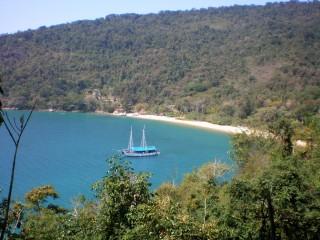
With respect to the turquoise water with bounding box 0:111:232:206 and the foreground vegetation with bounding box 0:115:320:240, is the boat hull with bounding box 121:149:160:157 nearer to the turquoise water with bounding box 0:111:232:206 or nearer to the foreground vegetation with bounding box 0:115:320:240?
the turquoise water with bounding box 0:111:232:206

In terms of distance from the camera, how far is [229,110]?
97188 millimetres

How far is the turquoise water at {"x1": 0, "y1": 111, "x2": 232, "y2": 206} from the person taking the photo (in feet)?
152

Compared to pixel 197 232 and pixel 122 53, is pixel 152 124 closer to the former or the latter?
pixel 122 53

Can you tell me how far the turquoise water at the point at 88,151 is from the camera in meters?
46.4

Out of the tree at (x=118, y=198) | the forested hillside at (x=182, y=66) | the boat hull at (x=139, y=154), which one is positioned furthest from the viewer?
the forested hillside at (x=182, y=66)

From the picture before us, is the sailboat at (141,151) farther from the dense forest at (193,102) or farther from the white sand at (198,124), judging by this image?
the white sand at (198,124)

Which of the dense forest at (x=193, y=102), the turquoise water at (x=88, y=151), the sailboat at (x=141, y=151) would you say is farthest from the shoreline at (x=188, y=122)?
the sailboat at (x=141, y=151)

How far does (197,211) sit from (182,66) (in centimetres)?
12641

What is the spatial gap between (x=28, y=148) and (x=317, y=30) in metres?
106

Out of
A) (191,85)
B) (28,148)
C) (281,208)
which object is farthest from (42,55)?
(281,208)

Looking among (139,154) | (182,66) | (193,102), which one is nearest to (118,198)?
(139,154)

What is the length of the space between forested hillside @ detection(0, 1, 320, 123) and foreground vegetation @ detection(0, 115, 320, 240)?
207 ft

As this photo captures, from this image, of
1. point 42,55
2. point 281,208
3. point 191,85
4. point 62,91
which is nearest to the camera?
point 281,208

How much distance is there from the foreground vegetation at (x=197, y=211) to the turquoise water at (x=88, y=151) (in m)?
16.6
